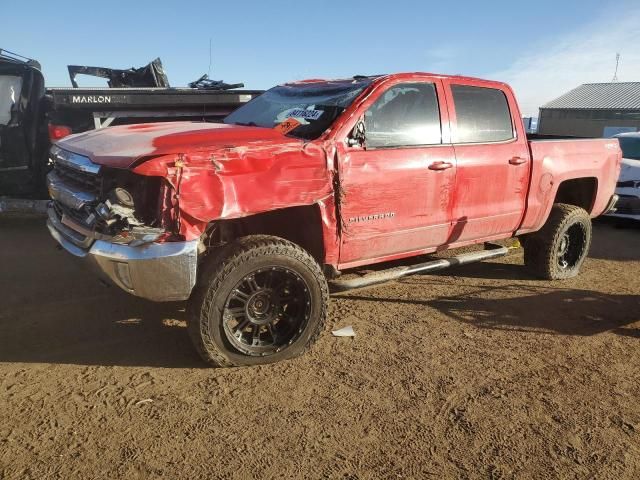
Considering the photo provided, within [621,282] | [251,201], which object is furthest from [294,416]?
[621,282]

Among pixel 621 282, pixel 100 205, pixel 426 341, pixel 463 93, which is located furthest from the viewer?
pixel 621 282

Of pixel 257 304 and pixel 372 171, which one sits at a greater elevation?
pixel 372 171

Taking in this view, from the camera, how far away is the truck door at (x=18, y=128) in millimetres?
6656

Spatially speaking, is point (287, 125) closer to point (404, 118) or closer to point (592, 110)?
point (404, 118)

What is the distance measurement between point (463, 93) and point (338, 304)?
7.15 ft

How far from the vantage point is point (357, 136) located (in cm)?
374

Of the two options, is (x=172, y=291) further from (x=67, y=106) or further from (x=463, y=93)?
(x=67, y=106)

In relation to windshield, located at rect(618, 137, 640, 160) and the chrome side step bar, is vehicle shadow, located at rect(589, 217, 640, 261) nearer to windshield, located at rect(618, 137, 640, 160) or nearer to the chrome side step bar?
windshield, located at rect(618, 137, 640, 160)

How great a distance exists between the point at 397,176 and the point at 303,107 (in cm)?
95

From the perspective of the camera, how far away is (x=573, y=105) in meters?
33.3

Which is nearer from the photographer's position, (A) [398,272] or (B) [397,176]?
(B) [397,176]

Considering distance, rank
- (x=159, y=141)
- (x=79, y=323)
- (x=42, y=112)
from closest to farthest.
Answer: (x=159, y=141) < (x=79, y=323) < (x=42, y=112)

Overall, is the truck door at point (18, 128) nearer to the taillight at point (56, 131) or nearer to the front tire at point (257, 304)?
the taillight at point (56, 131)

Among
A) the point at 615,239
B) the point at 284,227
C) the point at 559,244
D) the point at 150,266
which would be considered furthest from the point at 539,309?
the point at 615,239
